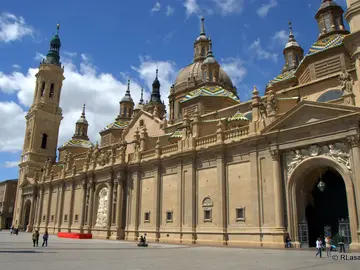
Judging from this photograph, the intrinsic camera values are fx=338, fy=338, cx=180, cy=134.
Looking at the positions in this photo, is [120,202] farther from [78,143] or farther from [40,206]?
[78,143]

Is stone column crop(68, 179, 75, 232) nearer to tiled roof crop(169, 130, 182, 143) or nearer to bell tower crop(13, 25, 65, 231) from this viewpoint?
tiled roof crop(169, 130, 182, 143)

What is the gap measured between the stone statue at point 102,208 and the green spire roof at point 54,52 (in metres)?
38.8

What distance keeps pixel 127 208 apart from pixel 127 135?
1719 centimetres

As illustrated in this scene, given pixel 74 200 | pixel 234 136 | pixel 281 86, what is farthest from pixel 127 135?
pixel 234 136

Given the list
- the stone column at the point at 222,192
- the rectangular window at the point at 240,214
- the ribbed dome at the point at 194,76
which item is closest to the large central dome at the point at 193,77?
the ribbed dome at the point at 194,76

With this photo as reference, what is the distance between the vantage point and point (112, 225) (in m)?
33.7

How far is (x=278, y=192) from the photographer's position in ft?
70.7

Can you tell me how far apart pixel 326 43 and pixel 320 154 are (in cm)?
1506

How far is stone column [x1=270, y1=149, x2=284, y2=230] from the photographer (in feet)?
69.4

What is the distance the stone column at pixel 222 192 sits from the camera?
956 inches

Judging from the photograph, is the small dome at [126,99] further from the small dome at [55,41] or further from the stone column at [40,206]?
the stone column at [40,206]

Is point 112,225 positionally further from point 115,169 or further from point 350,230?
point 350,230

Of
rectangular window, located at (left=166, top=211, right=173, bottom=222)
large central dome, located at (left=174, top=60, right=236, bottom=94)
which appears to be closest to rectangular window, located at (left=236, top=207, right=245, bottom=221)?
rectangular window, located at (left=166, top=211, right=173, bottom=222)

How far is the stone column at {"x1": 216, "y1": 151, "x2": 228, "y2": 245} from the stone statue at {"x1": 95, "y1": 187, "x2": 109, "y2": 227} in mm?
15423
